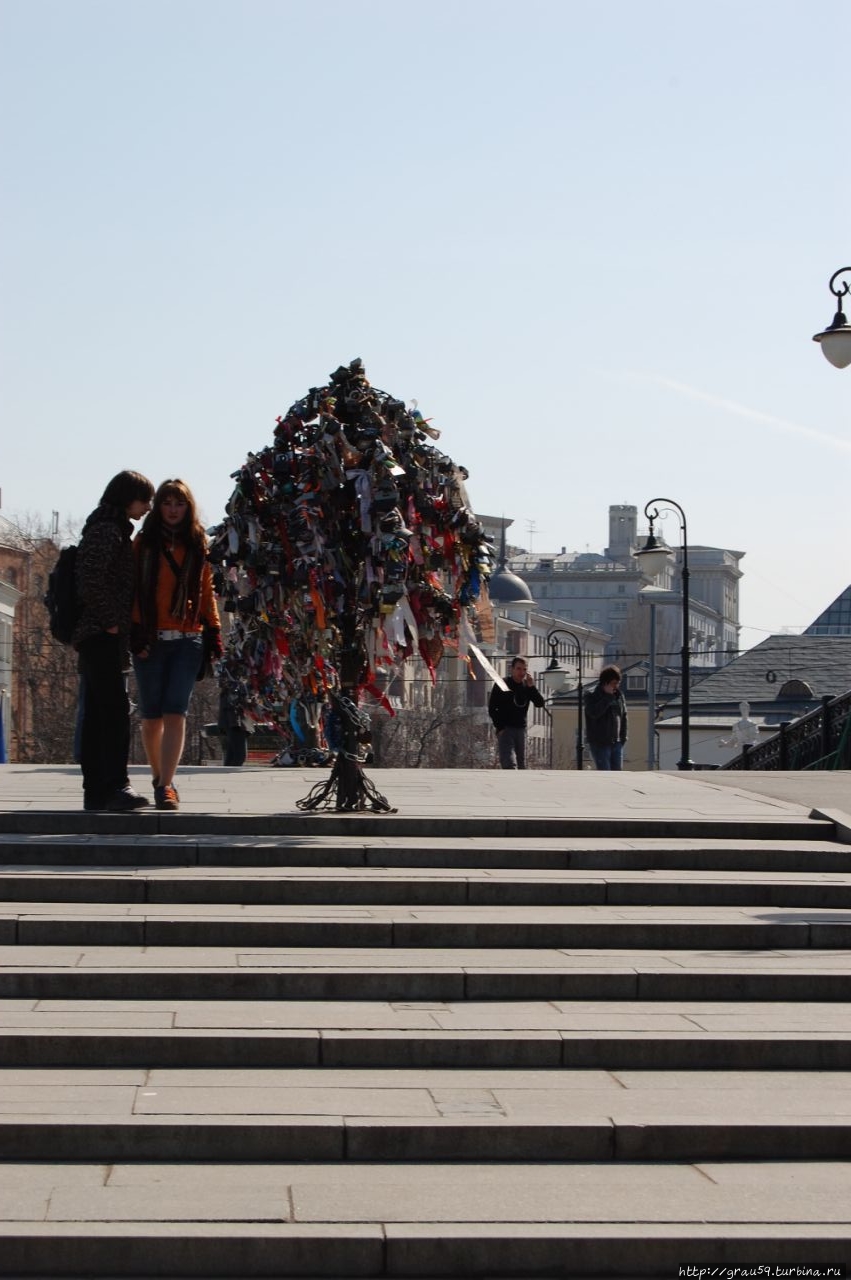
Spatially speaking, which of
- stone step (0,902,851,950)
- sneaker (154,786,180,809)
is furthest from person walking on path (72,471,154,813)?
stone step (0,902,851,950)

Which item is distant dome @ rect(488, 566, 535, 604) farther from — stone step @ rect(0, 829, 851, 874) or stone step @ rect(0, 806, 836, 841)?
stone step @ rect(0, 829, 851, 874)

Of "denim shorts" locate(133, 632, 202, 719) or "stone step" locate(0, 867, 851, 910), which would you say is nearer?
"stone step" locate(0, 867, 851, 910)

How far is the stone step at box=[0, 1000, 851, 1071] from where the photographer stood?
719cm

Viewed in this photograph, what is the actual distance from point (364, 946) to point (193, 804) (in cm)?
335

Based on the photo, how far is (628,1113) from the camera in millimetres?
6812

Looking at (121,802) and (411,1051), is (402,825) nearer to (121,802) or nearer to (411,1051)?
(121,802)

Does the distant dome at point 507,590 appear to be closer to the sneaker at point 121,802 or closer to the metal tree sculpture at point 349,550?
the metal tree sculpture at point 349,550

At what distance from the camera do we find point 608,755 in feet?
68.8

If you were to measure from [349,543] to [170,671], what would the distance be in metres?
1.48

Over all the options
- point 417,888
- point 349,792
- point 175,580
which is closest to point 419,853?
point 417,888

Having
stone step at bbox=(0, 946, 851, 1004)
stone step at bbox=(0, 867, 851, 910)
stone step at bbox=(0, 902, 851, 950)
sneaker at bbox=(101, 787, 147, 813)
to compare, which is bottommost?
stone step at bbox=(0, 946, 851, 1004)

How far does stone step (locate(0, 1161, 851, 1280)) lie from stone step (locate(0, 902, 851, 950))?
2271 mm

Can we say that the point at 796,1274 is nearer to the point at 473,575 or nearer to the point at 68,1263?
the point at 68,1263

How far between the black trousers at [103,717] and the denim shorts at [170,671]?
16 centimetres
